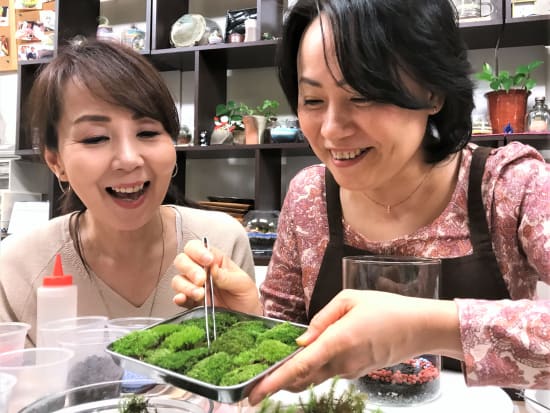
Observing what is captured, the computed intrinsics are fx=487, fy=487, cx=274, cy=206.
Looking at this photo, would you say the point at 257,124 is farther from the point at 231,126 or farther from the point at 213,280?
the point at 213,280

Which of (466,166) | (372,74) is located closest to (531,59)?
(466,166)

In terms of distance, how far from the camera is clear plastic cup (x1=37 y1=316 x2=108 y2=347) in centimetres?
72

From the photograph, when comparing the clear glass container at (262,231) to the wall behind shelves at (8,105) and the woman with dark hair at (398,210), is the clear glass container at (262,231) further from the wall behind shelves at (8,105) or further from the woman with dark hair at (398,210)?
the wall behind shelves at (8,105)

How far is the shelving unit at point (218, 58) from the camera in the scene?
2.13 metres

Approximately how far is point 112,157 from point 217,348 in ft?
2.10

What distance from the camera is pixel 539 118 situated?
2.02 m

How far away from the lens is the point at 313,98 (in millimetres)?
1000

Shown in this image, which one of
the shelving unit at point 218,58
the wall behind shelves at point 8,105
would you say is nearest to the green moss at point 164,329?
the shelving unit at point 218,58

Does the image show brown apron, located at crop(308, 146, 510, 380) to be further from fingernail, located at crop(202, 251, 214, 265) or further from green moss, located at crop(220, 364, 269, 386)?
green moss, located at crop(220, 364, 269, 386)

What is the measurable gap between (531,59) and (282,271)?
1.71 m

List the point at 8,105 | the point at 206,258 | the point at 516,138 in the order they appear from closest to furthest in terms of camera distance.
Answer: the point at 206,258, the point at 516,138, the point at 8,105

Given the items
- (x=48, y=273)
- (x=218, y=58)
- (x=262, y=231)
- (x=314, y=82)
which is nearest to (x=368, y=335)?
(x=314, y=82)

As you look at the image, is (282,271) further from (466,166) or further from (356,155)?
(466,166)

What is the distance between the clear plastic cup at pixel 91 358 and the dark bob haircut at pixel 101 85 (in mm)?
583
